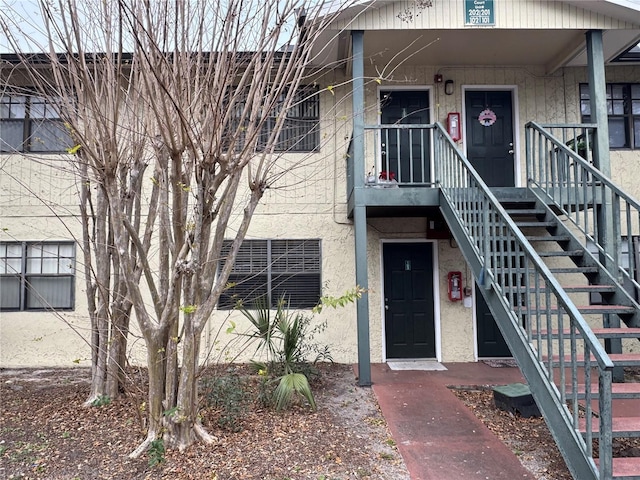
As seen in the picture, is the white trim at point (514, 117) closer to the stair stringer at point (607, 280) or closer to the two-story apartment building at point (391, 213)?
the two-story apartment building at point (391, 213)

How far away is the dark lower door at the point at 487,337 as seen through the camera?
7590 millimetres

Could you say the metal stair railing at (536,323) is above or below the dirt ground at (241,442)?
above

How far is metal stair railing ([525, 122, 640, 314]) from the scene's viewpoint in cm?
479

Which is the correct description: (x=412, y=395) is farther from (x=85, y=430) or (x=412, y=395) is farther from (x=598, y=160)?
(x=598, y=160)

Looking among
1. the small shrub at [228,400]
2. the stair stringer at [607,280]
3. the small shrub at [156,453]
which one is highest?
the stair stringer at [607,280]

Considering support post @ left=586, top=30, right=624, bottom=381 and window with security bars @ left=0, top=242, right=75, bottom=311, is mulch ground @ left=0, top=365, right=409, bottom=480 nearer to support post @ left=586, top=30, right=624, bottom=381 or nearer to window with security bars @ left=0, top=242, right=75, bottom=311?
window with security bars @ left=0, top=242, right=75, bottom=311

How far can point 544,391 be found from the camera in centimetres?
342

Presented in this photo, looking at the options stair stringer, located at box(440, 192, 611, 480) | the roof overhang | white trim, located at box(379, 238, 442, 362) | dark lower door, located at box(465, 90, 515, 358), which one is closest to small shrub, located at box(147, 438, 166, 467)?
stair stringer, located at box(440, 192, 611, 480)

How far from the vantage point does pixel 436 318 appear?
298 inches

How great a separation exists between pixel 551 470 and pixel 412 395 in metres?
2.10

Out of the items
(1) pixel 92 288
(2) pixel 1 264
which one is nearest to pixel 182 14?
(1) pixel 92 288

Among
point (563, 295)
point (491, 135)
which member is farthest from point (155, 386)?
point (491, 135)

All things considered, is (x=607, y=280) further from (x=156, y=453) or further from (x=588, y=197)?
(x=156, y=453)

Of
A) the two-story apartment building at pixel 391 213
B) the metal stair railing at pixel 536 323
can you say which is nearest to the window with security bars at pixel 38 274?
the two-story apartment building at pixel 391 213
